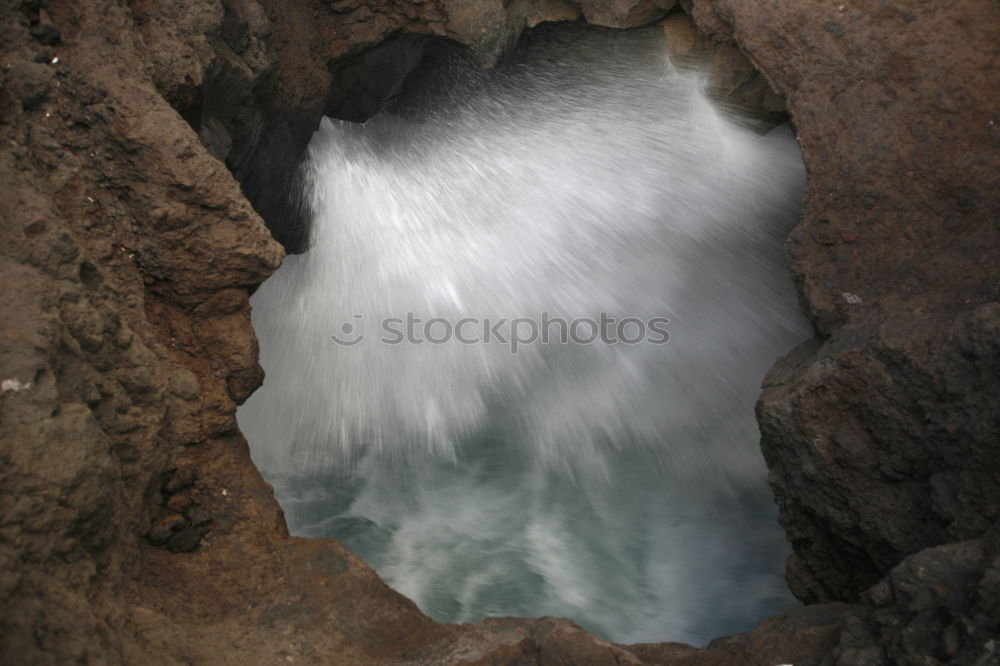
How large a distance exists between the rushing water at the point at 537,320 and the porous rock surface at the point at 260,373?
1.29 meters

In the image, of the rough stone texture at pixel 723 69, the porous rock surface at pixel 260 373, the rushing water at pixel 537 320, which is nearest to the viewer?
the porous rock surface at pixel 260 373

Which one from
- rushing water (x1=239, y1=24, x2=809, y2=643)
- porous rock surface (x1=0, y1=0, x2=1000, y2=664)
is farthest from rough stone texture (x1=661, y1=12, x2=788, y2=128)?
porous rock surface (x1=0, y1=0, x2=1000, y2=664)

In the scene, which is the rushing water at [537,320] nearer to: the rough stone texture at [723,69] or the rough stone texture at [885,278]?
the rough stone texture at [723,69]

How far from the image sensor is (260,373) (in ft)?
10.4

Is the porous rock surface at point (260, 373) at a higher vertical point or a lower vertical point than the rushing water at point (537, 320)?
higher

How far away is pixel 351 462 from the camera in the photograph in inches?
205

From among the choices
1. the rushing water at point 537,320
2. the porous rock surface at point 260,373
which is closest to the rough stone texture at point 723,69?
the rushing water at point 537,320

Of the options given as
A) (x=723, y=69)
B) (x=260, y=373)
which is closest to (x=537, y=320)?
(x=723, y=69)

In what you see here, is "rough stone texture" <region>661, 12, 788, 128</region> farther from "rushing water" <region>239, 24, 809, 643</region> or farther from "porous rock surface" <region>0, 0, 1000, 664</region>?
"porous rock surface" <region>0, 0, 1000, 664</region>

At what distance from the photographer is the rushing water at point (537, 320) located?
4.59 meters

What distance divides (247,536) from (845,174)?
2505 mm

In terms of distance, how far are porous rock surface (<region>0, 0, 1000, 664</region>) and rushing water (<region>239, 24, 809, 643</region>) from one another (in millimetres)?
1293

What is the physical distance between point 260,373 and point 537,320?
2.57 meters

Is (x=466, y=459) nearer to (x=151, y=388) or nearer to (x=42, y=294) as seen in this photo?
(x=151, y=388)
